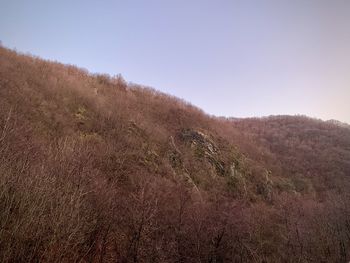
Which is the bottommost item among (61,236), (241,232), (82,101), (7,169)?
(241,232)

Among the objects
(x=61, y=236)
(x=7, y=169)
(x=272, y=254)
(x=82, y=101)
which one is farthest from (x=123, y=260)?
(x=82, y=101)

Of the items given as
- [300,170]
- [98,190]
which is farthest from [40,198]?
[300,170]

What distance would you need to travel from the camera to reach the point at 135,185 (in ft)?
42.5

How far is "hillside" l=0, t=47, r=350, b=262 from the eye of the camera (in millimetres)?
6316

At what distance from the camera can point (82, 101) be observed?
18016mm

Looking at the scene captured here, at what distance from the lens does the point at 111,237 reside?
32.5 ft

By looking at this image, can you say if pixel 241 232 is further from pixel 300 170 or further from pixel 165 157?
pixel 300 170

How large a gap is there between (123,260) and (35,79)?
40.1 feet

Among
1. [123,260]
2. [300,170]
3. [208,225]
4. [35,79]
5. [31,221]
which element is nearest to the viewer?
[31,221]

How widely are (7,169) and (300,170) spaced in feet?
89.1

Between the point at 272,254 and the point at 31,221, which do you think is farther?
the point at 272,254

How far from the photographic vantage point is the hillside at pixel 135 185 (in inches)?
249

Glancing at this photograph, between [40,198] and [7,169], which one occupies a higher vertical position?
[7,169]

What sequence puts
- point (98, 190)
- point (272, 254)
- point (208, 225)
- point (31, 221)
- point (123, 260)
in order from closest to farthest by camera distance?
point (31, 221) < point (98, 190) < point (123, 260) < point (208, 225) < point (272, 254)
